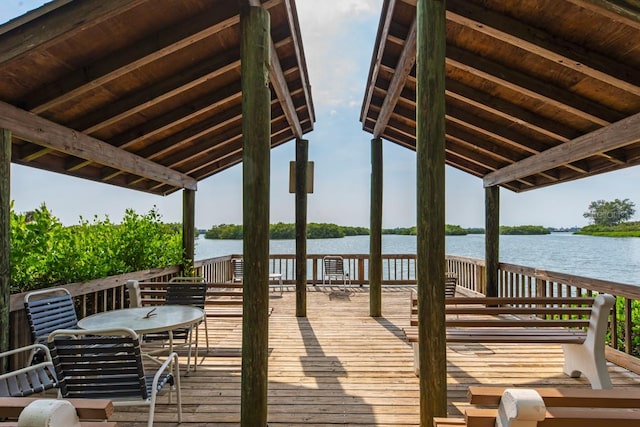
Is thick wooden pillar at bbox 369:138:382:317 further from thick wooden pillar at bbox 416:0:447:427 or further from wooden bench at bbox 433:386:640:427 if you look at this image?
wooden bench at bbox 433:386:640:427

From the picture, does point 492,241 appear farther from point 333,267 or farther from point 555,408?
point 555,408

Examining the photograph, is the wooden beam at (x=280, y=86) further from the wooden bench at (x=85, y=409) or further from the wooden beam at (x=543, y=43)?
the wooden bench at (x=85, y=409)

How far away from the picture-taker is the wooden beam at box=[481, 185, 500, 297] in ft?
21.0

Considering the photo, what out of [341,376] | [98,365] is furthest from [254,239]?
[341,376]

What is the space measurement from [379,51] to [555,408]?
3.86m

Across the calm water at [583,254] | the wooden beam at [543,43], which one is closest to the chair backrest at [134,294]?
the calm water at [583,254]

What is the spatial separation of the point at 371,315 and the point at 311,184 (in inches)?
93.6

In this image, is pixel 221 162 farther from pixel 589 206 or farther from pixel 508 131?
pixel 589 206

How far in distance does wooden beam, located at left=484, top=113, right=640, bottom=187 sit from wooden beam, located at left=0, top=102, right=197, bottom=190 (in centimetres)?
543

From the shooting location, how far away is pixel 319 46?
5594 mm

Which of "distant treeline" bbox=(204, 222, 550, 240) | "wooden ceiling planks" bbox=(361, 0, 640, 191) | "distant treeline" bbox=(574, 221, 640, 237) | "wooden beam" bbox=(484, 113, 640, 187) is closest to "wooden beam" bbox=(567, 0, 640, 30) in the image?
"wooden ceiling planks" bbox=(361, 0, 640, 191)

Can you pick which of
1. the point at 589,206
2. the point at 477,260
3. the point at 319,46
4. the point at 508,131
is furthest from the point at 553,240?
the point at 319,46

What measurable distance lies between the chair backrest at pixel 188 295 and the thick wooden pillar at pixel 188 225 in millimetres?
2593

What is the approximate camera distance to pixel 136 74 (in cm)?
342
